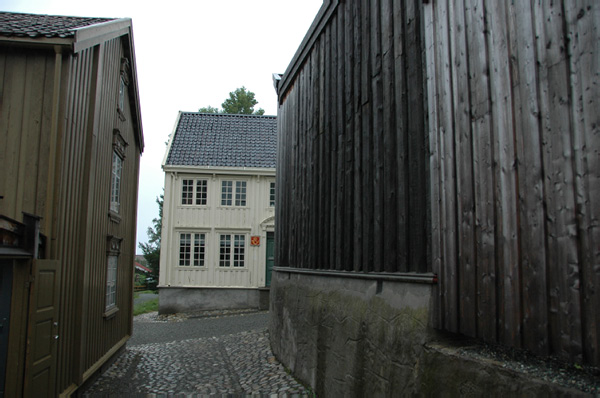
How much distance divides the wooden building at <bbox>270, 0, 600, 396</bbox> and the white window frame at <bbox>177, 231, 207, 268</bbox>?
11.9 m

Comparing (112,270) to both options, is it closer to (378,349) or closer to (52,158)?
(52,158)

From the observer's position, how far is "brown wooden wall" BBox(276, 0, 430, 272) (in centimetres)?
466

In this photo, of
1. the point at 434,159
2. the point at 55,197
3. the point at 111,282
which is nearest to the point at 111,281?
the point at 111,282

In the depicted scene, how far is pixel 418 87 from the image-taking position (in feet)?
15.1

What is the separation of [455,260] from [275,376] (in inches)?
202

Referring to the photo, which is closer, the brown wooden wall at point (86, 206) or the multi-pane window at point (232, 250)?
the brown wooden wall at point (86, 206)

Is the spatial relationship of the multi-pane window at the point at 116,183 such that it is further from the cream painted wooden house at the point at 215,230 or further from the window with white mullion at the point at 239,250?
the window with white mullion at the point at 239,250

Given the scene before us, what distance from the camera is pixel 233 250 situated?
62.5 ft

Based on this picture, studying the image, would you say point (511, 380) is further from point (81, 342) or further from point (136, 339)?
point (136, 339)

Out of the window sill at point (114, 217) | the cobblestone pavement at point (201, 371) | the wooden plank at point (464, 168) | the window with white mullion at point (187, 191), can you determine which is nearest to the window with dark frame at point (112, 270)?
the window sill at point (114, 217)

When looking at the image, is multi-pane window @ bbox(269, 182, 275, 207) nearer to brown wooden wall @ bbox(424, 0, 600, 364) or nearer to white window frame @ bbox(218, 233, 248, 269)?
white window frame @ bbox(218, 233, 248, 269)

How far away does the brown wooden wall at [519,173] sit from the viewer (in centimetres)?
270

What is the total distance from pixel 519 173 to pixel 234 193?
16.9 meters

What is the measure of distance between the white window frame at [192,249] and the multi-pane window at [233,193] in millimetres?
1602
